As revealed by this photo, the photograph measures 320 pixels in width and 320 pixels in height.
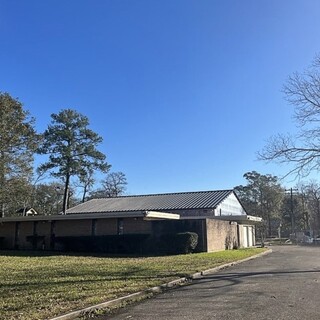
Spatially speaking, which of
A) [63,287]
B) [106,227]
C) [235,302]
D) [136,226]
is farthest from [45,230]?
[235,302]

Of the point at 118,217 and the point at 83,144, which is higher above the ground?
the point at 83,144

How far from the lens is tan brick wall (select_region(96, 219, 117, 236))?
107ft

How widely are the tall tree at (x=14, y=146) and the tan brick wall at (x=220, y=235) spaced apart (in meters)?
15.6

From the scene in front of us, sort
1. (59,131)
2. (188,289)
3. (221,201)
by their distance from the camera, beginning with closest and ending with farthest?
(188,289) < (221,201) < (59,131)

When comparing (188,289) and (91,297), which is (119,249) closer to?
(188,289)

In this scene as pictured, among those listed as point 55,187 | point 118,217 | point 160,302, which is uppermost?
point 55,187

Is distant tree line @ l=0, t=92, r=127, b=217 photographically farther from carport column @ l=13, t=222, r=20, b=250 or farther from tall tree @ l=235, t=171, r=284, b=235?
tall tree @ l=235, t=171, r=284, b=235

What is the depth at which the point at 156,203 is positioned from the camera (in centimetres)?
4559

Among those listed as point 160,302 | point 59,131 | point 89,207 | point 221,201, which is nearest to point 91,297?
point 160,302

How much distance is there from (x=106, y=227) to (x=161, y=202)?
13277mm

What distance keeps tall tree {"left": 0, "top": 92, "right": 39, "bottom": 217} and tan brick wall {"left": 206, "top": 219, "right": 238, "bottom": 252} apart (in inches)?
615

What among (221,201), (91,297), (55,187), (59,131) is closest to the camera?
(91,297)

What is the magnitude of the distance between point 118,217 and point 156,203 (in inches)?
545

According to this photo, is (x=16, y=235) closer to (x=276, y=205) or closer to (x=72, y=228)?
(x=72, y=228)
